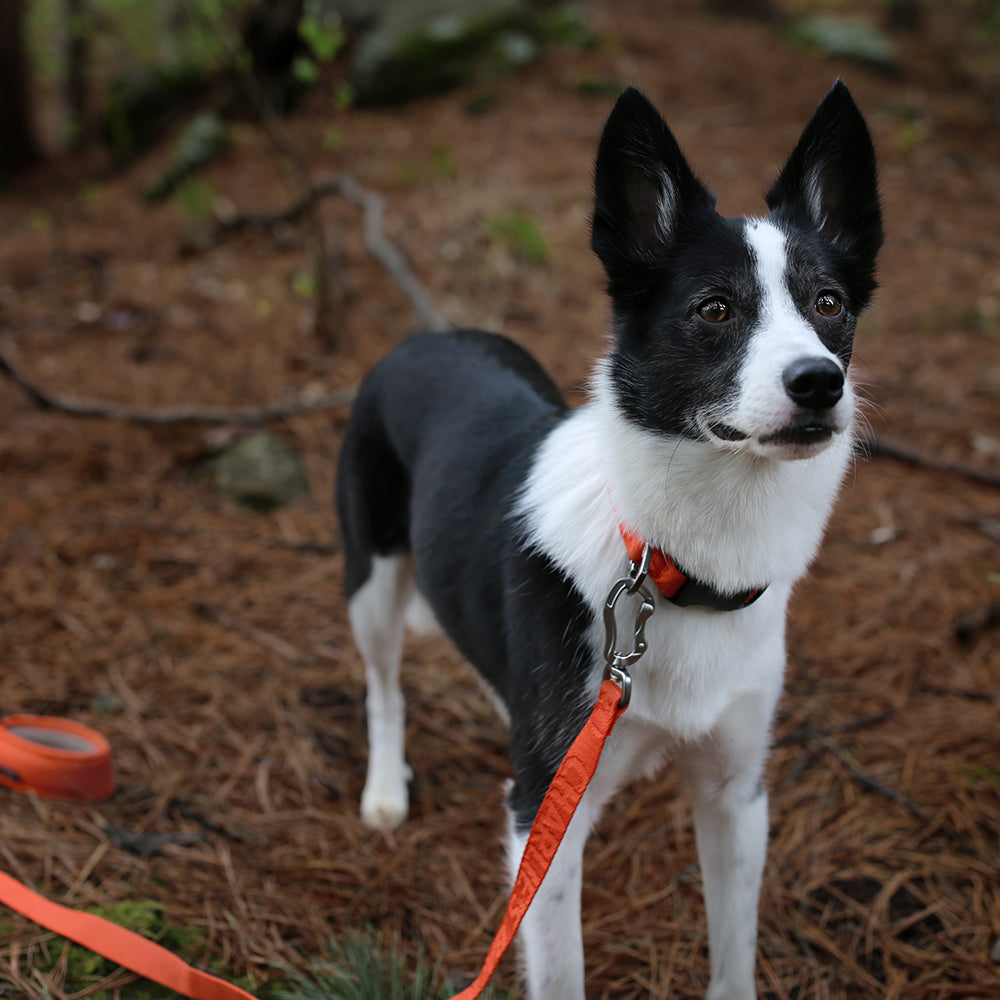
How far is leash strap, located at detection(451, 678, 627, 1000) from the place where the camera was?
1.74 metres

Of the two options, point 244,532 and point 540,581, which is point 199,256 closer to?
point 244,532

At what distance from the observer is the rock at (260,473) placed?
432 cm

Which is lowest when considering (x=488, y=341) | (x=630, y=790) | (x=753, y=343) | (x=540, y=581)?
(x=630, y=790)

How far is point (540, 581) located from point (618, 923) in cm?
106

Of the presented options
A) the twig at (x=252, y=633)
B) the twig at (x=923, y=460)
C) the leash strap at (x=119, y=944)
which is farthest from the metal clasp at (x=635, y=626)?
the twig at (x=923, y=460)

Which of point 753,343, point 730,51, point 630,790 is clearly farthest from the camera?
point 730,51

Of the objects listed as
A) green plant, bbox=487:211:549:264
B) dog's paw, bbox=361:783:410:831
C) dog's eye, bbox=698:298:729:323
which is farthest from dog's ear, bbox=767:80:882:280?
green plant, bbox=487:211:549:264

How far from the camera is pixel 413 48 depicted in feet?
28.7

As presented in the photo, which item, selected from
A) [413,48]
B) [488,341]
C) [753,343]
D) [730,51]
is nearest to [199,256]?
[413,48]

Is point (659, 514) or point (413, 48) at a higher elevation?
point (413, 48)

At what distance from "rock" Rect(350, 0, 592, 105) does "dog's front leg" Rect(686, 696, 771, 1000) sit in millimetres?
8259

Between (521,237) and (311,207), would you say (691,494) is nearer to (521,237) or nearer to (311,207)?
(311,207)

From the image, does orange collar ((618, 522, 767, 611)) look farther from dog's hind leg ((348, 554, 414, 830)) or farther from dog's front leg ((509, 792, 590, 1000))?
dog's hind leg ((348, 554, 414, 830))

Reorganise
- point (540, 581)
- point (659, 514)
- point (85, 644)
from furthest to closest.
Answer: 1. point (85, 644)
2. point (540, 581)
3. point (659, 514)
